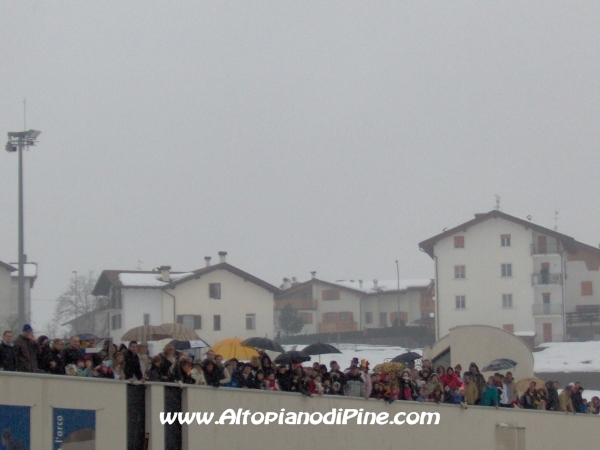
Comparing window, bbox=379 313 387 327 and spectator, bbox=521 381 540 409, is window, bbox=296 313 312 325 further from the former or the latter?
spectator, bbox=521 381 540 409

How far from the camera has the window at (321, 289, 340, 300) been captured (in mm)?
95875

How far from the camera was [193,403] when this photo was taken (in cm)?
1800

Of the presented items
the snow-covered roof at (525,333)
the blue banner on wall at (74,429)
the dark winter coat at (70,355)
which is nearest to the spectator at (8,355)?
the dark winter coat at (70,355)

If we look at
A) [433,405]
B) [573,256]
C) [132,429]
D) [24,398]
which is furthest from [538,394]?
[573,256]

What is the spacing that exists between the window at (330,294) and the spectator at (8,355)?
3177 inches

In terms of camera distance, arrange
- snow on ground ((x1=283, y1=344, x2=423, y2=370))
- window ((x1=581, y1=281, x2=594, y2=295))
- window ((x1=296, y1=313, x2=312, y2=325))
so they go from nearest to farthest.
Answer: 1. snow on ground ((x1=283, y1=344, x2=423, y2=370))
2. window ((x1=581, y1=281, x2=594, y2=295))
3. window ((x1=296, y1=313, x2=312, y2=325))

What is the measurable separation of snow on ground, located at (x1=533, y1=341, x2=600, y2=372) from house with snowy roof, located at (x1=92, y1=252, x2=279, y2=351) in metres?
18.6

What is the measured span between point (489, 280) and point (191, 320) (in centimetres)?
2150

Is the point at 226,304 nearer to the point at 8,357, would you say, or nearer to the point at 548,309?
the point at 548,309

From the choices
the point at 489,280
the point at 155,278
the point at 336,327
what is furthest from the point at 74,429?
the point at 336,327

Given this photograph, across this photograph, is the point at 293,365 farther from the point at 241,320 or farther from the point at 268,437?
the point at 241,320

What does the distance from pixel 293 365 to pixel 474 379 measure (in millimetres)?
5983

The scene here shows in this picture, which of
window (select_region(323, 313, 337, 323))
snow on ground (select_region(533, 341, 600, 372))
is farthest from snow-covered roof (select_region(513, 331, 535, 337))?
window (select_region(323, 313, 337, 323))

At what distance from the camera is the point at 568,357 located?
2520 inches
